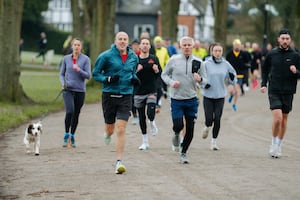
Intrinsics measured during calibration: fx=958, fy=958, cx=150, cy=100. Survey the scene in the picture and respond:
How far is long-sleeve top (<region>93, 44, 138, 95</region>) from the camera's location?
1339cm

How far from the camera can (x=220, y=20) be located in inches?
1789

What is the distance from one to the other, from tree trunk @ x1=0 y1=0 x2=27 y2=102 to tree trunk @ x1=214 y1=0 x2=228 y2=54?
64.7 feet

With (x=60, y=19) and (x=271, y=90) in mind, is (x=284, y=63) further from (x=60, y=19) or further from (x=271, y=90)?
(x=60, y=19)

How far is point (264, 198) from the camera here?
10797mm

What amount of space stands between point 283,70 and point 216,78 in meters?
1.89

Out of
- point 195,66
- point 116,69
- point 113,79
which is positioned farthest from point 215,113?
point 113,79

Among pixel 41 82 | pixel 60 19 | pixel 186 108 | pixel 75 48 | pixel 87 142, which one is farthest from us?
pixel 60 19

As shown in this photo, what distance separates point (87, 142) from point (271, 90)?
4.05m

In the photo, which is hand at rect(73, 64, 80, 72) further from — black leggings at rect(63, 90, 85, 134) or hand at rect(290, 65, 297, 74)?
hand at rect(290, 65, 297, 74)

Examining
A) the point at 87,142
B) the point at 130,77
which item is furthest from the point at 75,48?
the point at 130,77

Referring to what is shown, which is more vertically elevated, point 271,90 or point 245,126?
point 271,90

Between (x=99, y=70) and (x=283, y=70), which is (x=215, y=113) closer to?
(x=283, y=70)

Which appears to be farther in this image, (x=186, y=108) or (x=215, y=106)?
(x=215, y=106)

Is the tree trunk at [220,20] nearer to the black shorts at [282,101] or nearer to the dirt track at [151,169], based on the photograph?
the dirt track at [151,169]
